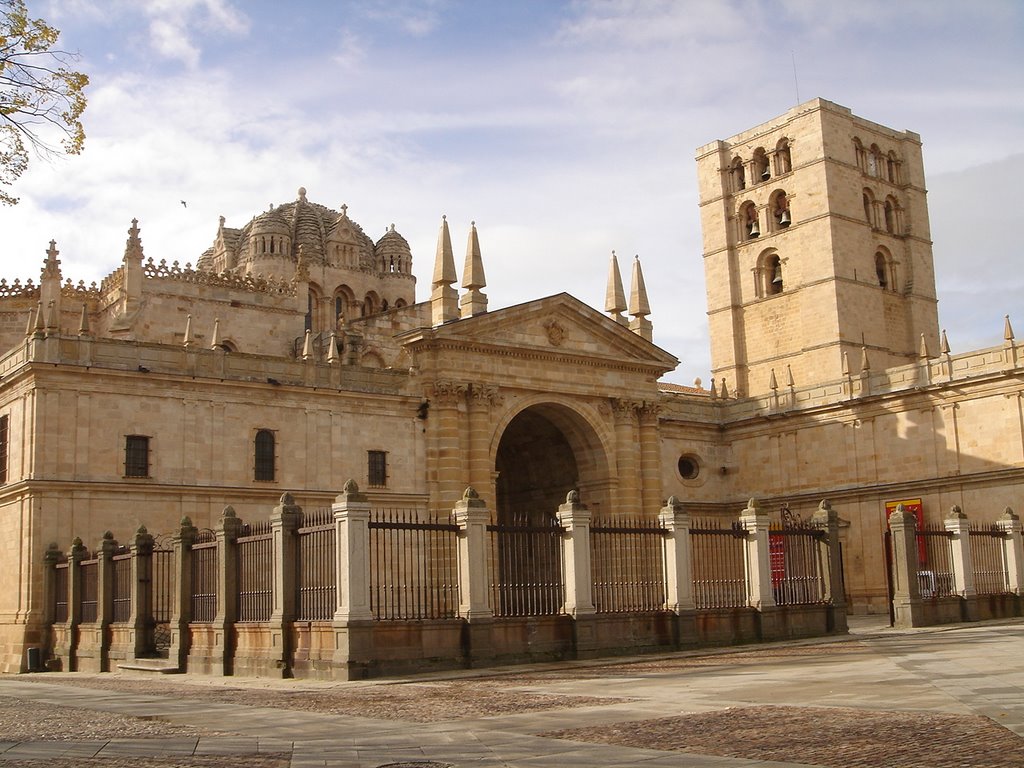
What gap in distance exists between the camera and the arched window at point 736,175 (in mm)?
58250

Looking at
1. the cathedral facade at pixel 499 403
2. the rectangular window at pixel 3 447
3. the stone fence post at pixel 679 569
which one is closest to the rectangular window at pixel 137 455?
the cathedral facade at pixel 499 403

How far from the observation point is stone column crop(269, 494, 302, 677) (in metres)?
21.6

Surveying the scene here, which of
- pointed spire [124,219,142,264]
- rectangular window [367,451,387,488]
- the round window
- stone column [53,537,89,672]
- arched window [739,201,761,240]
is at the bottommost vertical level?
stone column [53,537,89,672]

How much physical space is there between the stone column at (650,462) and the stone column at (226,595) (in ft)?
61.1

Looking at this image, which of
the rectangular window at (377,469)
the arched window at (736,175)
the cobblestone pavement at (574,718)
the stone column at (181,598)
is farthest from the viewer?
the arched window at (736,175)

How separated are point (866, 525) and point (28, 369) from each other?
87.1 feet

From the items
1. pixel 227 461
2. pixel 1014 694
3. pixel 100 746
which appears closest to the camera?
pixel 100 746

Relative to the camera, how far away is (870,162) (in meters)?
56.4

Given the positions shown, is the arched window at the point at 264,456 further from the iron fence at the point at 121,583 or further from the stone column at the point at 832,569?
the stone column at the point at 832,569

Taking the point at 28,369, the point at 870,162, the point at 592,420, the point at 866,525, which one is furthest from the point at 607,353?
the point at 870,162

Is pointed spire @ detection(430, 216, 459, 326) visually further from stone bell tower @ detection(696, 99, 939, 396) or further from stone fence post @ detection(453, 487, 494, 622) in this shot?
stone bell tower @ detection(696, 99, 939, 396)

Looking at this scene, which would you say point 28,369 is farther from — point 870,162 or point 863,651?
point 870,162

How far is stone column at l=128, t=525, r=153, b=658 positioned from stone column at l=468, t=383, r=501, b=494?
467 inches

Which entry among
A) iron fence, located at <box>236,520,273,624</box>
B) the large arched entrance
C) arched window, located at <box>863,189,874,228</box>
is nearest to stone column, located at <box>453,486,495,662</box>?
iron fence, located at <box>236,520,273,624</box>
